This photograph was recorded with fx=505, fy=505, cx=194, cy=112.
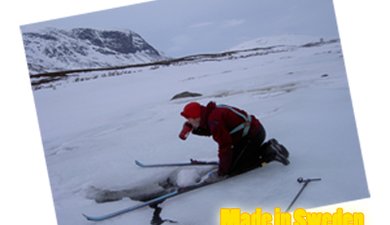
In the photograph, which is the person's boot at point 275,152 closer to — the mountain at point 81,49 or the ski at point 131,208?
the ski at point 131,208

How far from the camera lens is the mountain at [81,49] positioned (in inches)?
98.6

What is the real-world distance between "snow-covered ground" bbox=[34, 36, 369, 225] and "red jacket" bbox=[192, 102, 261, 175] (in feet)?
0.20

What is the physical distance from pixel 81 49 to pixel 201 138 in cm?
75

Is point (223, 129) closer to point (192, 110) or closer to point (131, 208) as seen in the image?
point (192, 110)

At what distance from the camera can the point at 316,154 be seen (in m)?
2.49

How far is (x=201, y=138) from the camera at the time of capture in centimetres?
249

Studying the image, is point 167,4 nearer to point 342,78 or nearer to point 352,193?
point 342,78

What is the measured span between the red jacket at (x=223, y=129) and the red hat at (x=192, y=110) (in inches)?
1.0

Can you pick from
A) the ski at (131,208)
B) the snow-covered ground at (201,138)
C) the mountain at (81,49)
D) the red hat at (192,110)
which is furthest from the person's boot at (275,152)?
the mountain at (81,49)

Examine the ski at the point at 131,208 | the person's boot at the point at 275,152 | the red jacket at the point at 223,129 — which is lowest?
the ski at the point at 131,208

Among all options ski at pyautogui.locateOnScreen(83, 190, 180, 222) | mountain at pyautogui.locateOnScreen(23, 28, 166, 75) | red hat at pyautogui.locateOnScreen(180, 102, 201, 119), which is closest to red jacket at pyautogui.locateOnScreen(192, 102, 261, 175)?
red hat at pyautogui.locateOnScreen(180, 102, 201, 119)

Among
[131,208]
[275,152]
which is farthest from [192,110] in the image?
[131,208]

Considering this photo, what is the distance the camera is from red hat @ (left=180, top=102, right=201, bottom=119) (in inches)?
97.3

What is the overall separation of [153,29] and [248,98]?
594 mm
